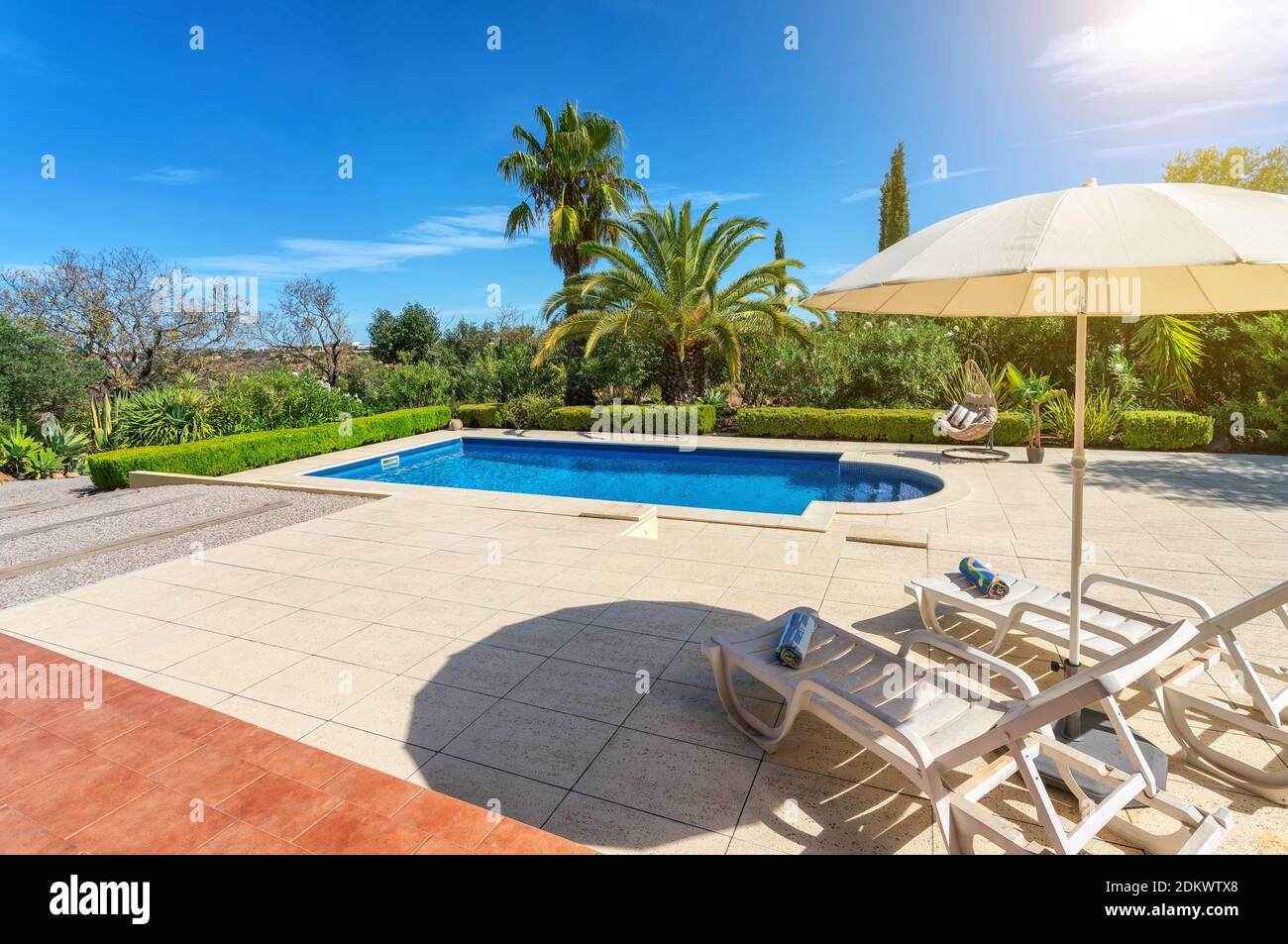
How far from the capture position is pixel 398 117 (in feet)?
76.3

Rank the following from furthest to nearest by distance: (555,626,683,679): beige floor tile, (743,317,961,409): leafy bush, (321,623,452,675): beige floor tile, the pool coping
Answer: (743,317,961,409): leafy bush < the pool coping < (321,623,452,675): beige floor tile < (555,626,683,679): beige floor tile

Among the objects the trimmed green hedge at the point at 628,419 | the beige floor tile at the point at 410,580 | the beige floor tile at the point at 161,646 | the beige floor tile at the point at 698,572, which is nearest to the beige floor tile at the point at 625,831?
the beige floor tile at the point at 698,572

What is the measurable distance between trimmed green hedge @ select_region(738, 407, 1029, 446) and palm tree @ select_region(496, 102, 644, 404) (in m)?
6.13

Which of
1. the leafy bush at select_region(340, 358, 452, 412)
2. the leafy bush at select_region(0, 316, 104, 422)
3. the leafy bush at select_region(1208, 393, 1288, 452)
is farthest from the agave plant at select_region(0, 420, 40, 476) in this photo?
the leafy bush at select_region(1208, 393, 1288, 452)

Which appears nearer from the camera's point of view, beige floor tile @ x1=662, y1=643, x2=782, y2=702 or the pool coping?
beige floor tile @ x1=662, y1=643, x2=782, y2=702

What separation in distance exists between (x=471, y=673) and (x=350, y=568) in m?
2.77

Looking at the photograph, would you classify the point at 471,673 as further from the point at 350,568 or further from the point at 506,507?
the point at 506,507

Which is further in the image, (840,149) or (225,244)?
(225,244)

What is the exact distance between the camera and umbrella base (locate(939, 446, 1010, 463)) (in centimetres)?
1094

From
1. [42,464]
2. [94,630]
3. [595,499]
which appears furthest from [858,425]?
[42,464]

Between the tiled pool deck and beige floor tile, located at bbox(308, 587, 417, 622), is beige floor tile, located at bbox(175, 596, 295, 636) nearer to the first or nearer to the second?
the tiled pool deck

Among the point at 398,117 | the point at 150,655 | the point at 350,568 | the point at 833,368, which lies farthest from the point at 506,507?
the point at 398,117

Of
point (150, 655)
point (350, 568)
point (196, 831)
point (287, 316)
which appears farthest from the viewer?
point (287, 316)

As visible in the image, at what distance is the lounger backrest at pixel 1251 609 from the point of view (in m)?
2.50
